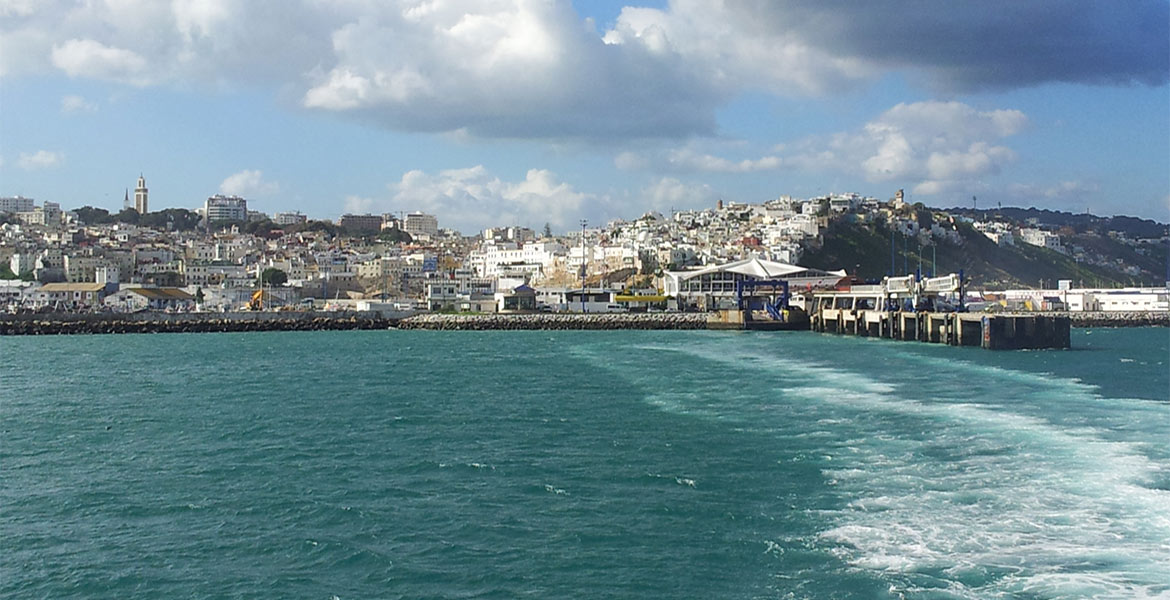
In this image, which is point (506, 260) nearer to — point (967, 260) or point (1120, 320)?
point (967, 260)

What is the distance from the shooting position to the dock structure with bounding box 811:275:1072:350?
1647 inches

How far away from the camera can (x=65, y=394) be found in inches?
1015

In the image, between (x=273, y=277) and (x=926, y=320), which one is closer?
(x=926, y=320)

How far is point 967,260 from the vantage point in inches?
5202

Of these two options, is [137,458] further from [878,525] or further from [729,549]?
[878,525]

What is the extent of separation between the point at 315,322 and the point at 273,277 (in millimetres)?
50039

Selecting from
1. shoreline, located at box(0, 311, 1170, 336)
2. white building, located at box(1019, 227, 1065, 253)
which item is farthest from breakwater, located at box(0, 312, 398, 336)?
white building, located at box(1019, 227, 1065, 253)

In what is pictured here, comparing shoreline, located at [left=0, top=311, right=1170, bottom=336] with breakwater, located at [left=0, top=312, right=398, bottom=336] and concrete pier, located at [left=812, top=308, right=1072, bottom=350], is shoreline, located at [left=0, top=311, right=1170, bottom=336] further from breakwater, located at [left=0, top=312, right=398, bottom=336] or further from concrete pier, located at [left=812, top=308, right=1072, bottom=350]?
concrete pier, located at [left=812, top=308, right=1072, bottom=350]

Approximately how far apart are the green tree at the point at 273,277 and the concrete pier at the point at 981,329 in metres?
74.3

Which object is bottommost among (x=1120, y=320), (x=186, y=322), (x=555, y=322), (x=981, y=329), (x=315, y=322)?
(x=1120, y=320)

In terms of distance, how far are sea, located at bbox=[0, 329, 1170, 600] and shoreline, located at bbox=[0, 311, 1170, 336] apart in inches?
1249

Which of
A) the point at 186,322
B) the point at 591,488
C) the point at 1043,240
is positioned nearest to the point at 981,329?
the point at 591,488

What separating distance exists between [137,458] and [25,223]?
175 meters

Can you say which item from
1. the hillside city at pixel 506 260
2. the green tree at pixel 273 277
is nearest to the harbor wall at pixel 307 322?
the hillside city at pixel 506 260
